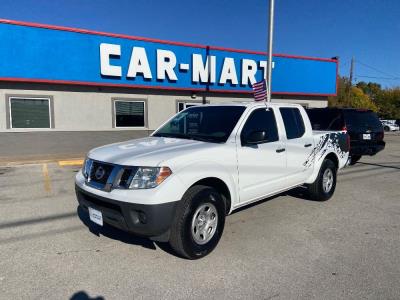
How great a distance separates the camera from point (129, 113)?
14.2m

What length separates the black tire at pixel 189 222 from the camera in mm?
3467

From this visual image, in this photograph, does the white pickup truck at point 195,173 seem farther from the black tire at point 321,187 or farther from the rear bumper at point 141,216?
the black tire at point 321,187

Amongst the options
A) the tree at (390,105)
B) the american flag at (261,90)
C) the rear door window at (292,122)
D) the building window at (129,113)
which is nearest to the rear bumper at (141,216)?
the rear door window at (292,122)

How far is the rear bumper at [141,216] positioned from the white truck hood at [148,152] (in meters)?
0.44

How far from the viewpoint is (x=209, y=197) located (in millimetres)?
3746

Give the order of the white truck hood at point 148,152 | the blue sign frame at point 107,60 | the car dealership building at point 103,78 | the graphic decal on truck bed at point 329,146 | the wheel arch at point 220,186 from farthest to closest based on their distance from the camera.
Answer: the car dealership building at point 103,78
the blue sign frame at point 107,60
the graphic decal on truck bed at point 329,146
the wheel arch at point 220,186
the white truck hood at point 148,152

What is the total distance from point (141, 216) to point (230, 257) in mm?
1227

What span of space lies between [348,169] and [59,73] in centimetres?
1081

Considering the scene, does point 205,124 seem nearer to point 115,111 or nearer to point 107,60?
point 107,60

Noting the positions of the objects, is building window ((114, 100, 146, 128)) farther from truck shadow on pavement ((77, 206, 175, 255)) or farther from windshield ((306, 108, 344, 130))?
truck shadow on pavement ((77, 206, 175, 255))

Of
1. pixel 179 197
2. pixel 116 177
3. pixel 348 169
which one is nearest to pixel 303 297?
pixel 179 197

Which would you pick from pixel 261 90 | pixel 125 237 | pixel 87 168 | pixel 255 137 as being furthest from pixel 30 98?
pixel 255 137

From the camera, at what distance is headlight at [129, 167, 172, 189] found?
10.9ft

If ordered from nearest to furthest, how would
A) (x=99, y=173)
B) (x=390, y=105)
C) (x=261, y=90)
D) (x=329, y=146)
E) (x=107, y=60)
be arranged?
(x=99, y=173) < (x=329, y=146) < (x=261, y=90) < (x=107, y=60) < (x=390, y=105)
